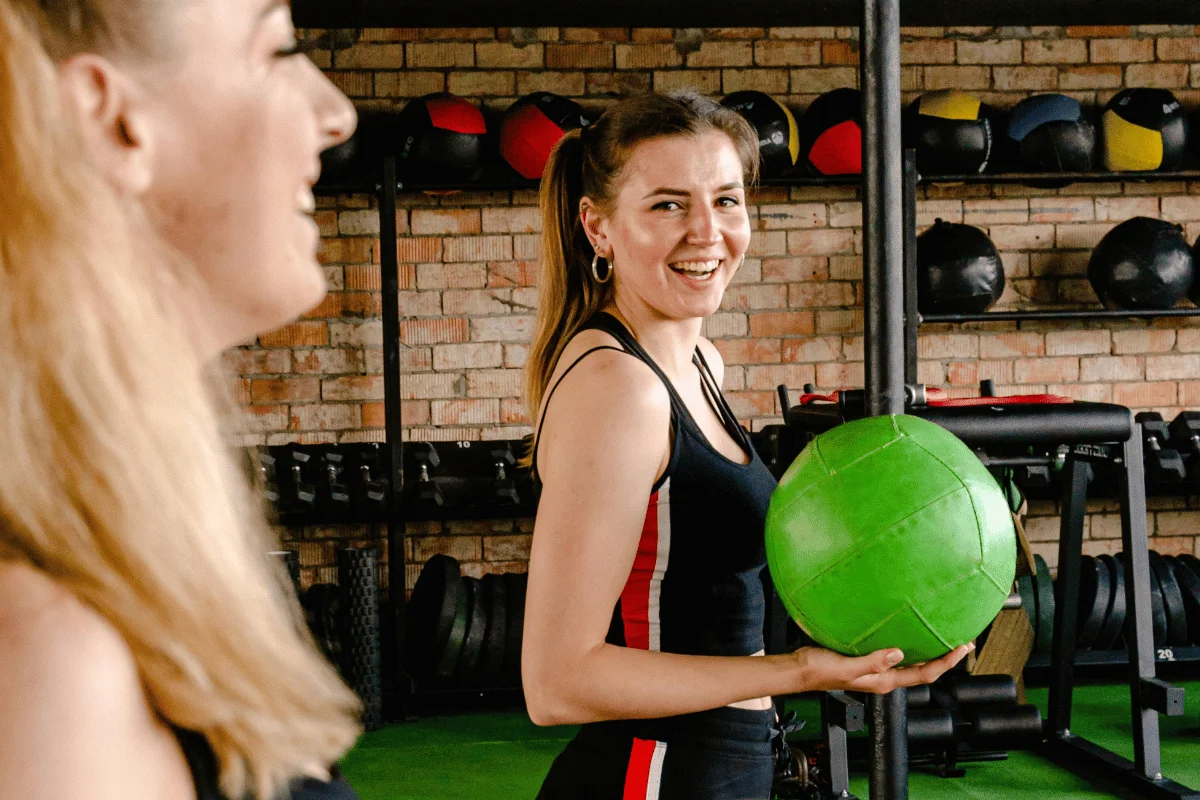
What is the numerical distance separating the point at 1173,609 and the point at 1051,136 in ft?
A: 6.48

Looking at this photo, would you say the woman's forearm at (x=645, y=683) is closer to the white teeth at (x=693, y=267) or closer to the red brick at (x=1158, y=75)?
the white teeth at (x=693, y=267)

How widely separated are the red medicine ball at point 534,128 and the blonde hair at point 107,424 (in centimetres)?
385

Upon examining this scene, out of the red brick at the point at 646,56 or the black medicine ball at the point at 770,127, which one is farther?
the red brick at the point at 646,56

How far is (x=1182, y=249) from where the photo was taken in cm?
459

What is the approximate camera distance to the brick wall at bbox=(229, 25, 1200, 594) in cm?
491

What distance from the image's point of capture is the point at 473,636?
4.29 m

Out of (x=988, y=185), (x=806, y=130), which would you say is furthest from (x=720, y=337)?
(x=988, y=185)

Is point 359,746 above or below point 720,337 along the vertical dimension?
below


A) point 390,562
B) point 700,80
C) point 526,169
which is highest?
point 700,80

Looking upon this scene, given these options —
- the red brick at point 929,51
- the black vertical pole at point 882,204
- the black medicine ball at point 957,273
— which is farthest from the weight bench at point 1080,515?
the red brick at point 929,51

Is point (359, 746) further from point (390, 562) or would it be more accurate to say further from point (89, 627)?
point (89, 627)

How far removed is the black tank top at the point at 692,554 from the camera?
1405mm

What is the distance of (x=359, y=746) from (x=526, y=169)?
7.65 feet

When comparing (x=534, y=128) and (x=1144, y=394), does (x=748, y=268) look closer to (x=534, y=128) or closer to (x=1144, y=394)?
(x=534, y=128)
